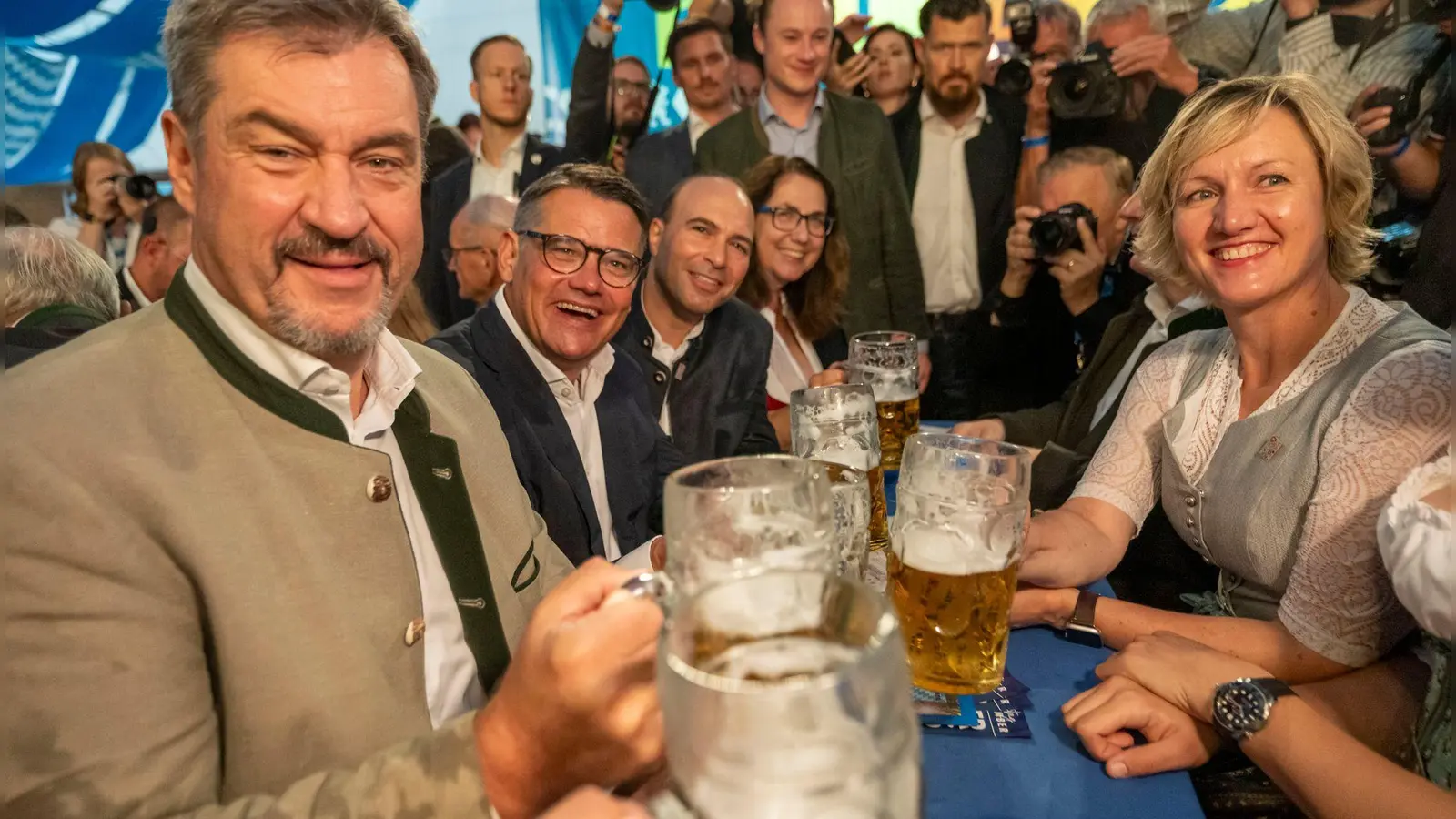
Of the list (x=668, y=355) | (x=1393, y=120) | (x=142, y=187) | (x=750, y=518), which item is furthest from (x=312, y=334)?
(x=142, y=187)

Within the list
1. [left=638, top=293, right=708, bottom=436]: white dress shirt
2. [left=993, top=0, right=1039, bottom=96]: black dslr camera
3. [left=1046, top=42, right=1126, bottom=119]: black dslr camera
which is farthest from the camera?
[left=993, top=0, right=1039, bottom=96]: black dslr camera

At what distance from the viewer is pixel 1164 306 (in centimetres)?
223

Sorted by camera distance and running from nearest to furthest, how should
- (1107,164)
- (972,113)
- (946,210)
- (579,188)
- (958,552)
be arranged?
1. (958,552)
2. (579,188)
3. (1107,164)
4. (972,113)
5. (946,210)

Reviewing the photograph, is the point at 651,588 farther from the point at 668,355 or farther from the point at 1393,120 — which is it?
the point at 1393,120

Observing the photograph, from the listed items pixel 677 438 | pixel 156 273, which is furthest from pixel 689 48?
pixel 156 273

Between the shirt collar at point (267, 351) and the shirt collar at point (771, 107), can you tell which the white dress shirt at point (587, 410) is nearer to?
the shirt collar at point (267, 351)

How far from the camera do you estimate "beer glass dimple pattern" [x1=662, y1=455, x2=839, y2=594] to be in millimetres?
745

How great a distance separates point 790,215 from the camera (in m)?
3.12

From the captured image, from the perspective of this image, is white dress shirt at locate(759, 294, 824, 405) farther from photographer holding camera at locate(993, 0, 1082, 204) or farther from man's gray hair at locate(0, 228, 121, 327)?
man's gray hair at locate(0, 228, 121, 327)

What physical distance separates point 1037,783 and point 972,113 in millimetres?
3403

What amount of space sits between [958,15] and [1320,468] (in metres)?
2.87

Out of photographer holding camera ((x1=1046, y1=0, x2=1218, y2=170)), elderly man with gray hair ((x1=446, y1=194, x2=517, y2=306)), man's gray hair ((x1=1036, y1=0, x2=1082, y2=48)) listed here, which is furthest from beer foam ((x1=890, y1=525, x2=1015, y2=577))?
man's gray hair ((x1=1036, y1=0, x2=1082, y2=48))

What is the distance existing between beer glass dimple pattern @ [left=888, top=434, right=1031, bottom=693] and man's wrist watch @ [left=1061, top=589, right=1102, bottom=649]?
318 mm

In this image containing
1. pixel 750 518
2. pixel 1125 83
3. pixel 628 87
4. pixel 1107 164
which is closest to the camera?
pixel 750 518
